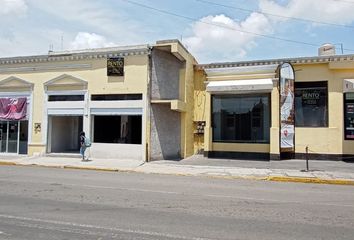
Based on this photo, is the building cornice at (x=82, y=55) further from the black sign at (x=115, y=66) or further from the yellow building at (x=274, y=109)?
the yellow building at (x=274, y=109)

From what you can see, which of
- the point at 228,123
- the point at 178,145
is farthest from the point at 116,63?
the point at 228,123

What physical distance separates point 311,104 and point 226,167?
7.27 m

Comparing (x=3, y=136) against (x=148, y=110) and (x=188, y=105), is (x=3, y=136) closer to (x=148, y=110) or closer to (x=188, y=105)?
(x=148, y=110)

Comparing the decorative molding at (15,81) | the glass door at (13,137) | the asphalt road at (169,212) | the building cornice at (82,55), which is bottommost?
the asphalt road at (169,212)

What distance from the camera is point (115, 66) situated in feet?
74.4

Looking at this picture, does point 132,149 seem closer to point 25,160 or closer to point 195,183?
point 25,160

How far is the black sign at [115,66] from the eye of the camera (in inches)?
890

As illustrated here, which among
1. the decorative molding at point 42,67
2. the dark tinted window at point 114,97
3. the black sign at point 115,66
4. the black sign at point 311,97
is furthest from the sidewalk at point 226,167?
the decorative molding at point 42,67

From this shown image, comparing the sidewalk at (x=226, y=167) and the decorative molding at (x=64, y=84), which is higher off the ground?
the decorative molding at (x=64, y=84)

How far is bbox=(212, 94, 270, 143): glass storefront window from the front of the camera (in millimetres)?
23406

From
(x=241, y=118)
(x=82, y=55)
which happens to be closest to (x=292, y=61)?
(x=241, y=118)

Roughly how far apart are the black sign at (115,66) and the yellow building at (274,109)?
17.7 feet

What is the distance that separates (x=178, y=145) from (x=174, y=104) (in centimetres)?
346

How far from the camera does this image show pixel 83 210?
8422mm
